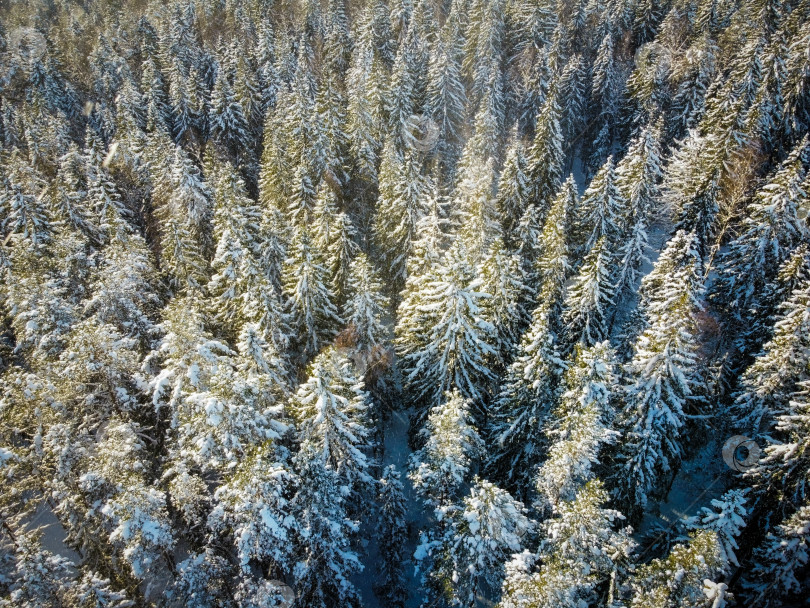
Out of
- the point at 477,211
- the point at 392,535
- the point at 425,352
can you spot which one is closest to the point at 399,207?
the point at 477,211

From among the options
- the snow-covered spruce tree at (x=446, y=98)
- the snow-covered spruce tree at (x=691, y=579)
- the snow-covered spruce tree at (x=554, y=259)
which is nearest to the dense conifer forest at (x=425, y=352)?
the snow-covered spruce tree at (x=691, y=579)

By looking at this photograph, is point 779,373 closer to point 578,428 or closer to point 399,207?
point 578,428

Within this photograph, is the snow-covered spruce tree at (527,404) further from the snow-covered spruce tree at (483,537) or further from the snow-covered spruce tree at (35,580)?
the snow-covered spruce tree at (35,580)

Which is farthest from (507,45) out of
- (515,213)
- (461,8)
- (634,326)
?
(634,326)

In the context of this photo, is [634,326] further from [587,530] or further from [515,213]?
[587,530]

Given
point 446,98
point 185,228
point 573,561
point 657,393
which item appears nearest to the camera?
point 573,561
